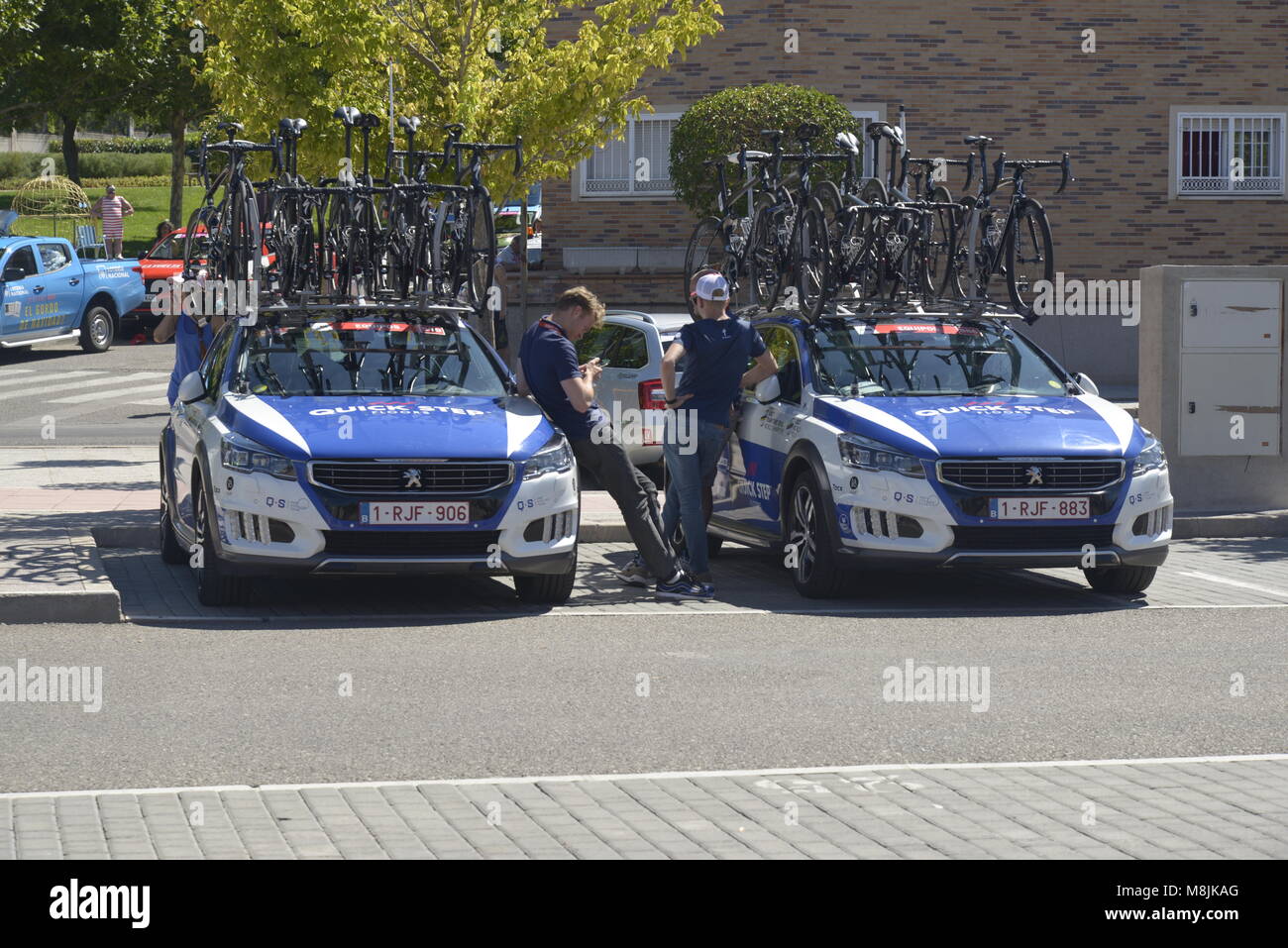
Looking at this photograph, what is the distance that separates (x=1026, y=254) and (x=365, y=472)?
5666mm

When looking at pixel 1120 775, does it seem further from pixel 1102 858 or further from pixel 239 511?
pixel 239 511

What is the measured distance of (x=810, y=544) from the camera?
11.5 m

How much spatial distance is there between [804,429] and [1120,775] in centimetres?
497

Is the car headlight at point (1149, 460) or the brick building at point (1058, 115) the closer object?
the car headlight at point (1149, 460)

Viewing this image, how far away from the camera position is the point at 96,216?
1964 inches

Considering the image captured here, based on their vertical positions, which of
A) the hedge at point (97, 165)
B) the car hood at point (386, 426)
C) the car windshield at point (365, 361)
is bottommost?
the car hood at point (386, 426)

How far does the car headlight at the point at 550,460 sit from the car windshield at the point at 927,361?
1.73 m

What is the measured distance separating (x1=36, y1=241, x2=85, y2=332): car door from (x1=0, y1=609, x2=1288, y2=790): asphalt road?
69.4ft

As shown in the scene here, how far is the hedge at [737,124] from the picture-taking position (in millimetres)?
25141

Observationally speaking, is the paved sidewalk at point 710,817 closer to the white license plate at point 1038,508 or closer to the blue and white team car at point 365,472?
the blue and white team car at point 365,472

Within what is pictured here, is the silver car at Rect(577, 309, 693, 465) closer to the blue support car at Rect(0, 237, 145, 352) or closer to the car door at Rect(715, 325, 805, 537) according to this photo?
the car door at Rect(715, 325, 805, 537)

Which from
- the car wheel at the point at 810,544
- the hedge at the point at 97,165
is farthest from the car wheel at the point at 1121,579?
the hedge at the point at 97,165

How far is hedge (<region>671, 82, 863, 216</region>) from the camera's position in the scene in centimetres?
2514

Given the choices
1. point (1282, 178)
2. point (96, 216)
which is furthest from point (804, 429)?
point (96, 216)
